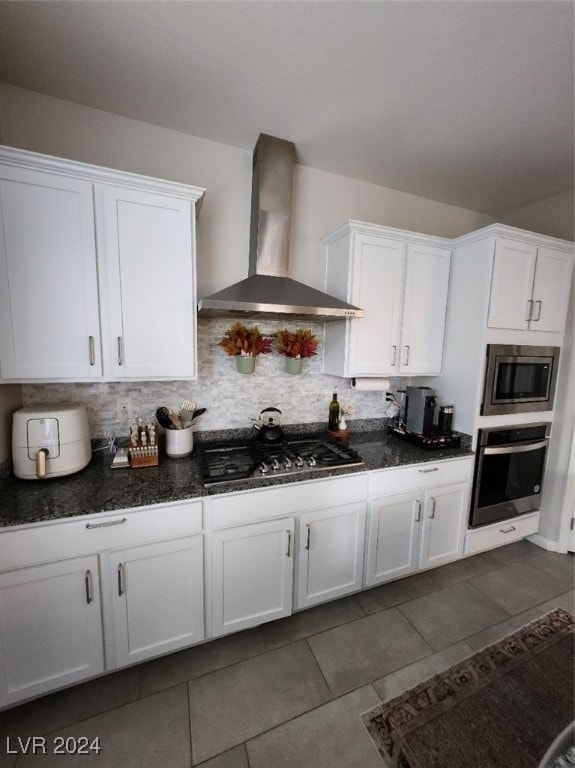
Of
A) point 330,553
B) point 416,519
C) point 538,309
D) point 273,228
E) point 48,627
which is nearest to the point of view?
point 48,627

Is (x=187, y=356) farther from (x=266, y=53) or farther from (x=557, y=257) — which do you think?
(x=557, y=257)

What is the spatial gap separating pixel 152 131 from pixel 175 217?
2.32 ft

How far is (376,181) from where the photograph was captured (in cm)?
230

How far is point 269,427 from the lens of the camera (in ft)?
6.56

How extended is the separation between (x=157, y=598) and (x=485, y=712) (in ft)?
5.14

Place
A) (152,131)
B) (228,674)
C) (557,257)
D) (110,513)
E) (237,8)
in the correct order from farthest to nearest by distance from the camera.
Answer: (557,257) → (152,131) → (228,674) → (110,513) → (237,8)

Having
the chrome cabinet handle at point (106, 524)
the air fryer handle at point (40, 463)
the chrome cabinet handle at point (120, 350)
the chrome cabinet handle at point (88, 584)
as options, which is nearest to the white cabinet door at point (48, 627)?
the chrome cabinet handle at point (88, 584)

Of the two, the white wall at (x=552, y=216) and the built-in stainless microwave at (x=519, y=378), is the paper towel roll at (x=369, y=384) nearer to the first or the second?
the built-in stainless microwave at (x=519, y=378)

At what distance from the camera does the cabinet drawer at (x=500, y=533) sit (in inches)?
86.4

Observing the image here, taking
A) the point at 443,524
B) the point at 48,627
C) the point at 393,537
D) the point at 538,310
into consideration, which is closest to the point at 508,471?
the point at 443,524

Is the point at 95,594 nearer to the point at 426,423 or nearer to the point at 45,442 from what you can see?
the point at 45,442

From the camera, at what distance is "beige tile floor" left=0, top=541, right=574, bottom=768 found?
1.20 metres

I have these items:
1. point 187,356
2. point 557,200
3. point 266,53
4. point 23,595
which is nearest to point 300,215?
point 266,53

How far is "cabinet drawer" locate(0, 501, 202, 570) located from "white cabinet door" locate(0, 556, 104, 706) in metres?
0.06
